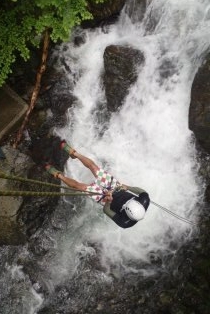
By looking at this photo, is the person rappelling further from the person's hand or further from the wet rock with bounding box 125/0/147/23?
the wet rock with bounding box 125/0/147/23

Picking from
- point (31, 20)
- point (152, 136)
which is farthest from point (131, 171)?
point (31, 20)

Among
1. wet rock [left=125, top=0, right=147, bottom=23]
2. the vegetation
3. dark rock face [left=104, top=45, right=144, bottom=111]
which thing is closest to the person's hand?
dark rock face [left=104, top=45, right=144, bottom=111]

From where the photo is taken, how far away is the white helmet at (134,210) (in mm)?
5762

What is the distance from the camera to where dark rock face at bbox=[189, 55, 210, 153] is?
7.04 m

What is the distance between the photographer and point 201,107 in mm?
7125

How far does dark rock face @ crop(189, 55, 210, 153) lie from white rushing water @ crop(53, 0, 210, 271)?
31cm

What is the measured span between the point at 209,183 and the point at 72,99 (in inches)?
154

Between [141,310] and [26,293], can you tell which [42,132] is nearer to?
[26,293]

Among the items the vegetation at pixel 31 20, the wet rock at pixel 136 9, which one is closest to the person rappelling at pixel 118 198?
the vegetation at pixel 31 20

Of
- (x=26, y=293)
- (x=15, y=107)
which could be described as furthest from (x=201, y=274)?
(x=15, y=107)

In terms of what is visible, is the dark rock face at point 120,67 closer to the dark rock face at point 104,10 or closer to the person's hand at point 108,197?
the dark rock face at point 104,10

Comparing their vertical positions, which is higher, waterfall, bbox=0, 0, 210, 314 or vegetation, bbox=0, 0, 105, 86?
vegetation, bbox=0, 0, 105, 86

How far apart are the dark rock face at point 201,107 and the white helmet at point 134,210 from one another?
2.37 meters

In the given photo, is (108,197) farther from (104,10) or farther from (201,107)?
(104,10)
